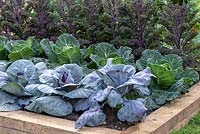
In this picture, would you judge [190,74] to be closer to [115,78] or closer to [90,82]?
[115,78]

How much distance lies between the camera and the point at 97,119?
10.5 feet

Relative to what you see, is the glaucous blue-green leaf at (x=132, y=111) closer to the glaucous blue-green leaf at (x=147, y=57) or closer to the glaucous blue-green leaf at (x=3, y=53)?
the glaucous blue-green leaf at (x=147, y=57)

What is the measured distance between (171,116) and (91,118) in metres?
0.62

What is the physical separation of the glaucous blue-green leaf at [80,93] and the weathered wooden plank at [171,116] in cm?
44

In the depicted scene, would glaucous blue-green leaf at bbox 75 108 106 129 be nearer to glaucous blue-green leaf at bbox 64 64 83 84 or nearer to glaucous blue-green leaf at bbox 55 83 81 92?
glaucous blue-green leaf at bbox 55 83 81 92

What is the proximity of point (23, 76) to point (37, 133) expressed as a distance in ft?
2.14

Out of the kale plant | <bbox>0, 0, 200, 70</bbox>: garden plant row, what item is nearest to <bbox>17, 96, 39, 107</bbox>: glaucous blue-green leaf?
<bbox>0, 0, 200, 70</bbox>: garden plant row

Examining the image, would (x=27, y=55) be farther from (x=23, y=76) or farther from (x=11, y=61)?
(x=23, y=76)

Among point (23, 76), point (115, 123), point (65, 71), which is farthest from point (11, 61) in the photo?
point (115, 123)

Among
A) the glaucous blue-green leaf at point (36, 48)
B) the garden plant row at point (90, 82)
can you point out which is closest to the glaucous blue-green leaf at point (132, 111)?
the garden plant row at point (90, 82)

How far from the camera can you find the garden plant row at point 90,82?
3287mm

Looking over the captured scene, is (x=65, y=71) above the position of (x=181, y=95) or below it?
above

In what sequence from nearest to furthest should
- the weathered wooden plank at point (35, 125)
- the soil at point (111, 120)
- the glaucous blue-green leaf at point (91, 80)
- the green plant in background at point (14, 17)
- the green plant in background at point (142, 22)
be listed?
the weathered wooden plank at point (35, 125) → the soil at point (111, 120) → the glaucous blue-green leaf at point (91, 80) → the green plant in background at point (142, 22) → the green plant in background at point (14, 17)

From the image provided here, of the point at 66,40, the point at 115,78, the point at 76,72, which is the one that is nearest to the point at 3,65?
the point at 66,40
